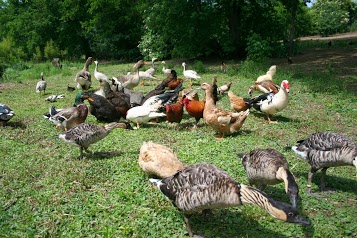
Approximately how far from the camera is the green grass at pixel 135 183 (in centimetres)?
457

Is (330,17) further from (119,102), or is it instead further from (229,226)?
(229,226)

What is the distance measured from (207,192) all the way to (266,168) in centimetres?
118

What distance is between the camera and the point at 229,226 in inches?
180

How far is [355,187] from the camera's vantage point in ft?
18.3

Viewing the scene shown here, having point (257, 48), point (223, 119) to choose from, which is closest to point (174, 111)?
point (223, 119)

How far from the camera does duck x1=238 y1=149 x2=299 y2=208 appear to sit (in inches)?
177

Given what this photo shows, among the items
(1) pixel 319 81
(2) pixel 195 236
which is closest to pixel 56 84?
(1) pixel 319 81

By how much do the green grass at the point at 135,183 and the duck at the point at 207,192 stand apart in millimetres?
587

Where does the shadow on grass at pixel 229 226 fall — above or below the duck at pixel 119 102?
below

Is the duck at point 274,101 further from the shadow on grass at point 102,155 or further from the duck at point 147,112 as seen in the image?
the shadow on grass at point 102,155

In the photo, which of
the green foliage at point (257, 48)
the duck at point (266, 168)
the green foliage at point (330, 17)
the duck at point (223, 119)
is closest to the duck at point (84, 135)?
the duck at point (223, 119)

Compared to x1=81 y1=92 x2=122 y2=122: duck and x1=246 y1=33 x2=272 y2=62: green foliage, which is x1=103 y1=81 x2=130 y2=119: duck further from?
x1=246 y1=33 x2=272 y2=62: green foliage

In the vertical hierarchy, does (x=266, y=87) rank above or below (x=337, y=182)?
above

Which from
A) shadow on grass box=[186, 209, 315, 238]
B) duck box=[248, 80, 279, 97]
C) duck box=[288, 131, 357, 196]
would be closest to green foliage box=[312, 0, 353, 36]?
duck box=[248, 80, 279, 97]
